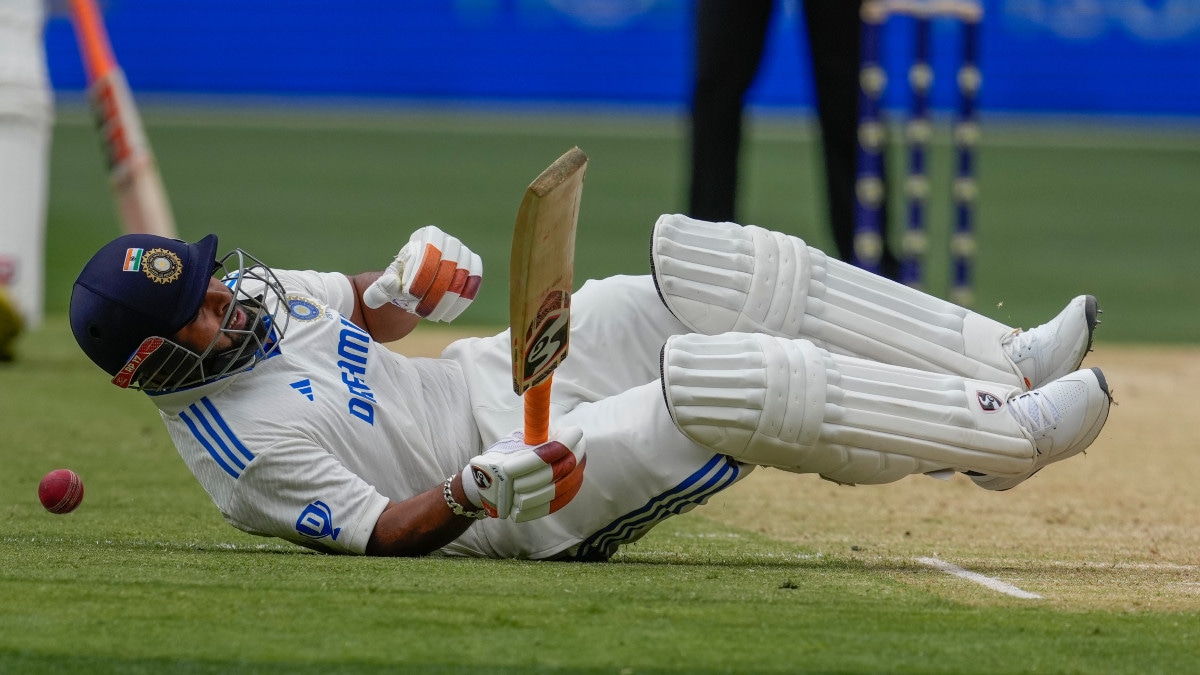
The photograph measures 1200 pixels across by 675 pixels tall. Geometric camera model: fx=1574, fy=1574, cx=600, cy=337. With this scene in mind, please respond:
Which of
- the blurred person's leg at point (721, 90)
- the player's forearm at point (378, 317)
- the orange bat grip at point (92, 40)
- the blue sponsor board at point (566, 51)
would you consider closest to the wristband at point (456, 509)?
the player's forearm at point (378, 317)

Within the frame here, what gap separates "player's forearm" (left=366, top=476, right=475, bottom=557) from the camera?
8.19ft

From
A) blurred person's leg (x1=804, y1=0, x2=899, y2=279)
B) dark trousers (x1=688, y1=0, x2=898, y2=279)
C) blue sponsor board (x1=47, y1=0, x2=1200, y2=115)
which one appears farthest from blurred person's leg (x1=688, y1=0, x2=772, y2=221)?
blue sponsor board (x1=47, y1=0, x2=1200, y2=115)

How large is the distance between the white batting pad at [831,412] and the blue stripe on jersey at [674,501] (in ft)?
0.15

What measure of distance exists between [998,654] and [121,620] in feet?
3.76

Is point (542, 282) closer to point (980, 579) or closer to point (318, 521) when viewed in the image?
point (318, 521)

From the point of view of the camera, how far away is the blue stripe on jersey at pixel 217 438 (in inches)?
101

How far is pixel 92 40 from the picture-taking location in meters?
6.51

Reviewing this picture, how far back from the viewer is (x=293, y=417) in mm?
2613

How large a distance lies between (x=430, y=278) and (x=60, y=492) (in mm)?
826

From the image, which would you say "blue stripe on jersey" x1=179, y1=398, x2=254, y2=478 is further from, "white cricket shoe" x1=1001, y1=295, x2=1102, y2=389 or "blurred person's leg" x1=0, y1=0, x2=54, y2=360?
"blurred person's leg" x1=0, y1=0, x2=54, y2=360

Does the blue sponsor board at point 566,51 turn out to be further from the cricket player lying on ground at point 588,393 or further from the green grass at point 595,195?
the cricket player lying on ground at point 588,393

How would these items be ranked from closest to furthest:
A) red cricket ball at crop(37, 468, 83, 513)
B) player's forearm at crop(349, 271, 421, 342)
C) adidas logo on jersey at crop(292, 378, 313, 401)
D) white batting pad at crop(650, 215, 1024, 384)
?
adidas logo on jersey at crop(292, 378, 313, 401), white batting pad at crop(650, 215, 1024, 384), red cricket ball at crop(37, 468, 83, 513), player's forearm at crop(349, 271, 421, 342)

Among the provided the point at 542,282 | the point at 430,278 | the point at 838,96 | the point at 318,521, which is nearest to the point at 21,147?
the point at 838,96

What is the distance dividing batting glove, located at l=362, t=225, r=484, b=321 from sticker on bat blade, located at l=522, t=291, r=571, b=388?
39cm
